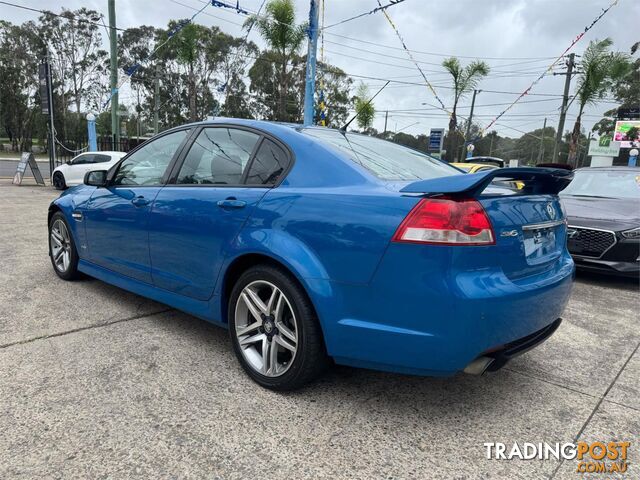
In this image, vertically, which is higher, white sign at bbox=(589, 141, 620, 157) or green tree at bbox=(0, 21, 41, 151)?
green tree at bbox=(0, 21, 41, 151)

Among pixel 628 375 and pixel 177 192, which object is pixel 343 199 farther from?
pixel 628 375

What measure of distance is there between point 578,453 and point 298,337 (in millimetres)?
1389

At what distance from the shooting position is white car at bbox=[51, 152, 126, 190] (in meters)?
15.0

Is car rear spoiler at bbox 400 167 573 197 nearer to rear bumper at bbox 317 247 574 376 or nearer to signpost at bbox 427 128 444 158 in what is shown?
rear bumper at bbox 317 247 574 376

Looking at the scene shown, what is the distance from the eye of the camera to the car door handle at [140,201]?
3234 millimetres

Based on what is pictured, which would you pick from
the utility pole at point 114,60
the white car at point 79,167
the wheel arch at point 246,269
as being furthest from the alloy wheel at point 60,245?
the utility pole at point 114,60

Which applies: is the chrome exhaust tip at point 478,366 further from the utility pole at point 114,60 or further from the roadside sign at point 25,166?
the utility pole at point 114,60

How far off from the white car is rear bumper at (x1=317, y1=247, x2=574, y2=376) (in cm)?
1470

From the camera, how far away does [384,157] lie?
2785mm

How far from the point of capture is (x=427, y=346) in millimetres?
2025

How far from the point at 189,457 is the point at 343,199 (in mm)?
1322

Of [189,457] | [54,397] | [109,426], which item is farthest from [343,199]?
[54,397]

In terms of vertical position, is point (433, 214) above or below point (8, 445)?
above

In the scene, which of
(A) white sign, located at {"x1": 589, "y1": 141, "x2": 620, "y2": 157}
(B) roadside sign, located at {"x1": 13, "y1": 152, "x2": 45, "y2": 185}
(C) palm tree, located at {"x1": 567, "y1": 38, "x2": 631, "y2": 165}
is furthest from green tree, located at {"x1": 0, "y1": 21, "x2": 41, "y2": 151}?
(A) white sign, located at {"x1": 589, "y1": 141, "x2": 620, "y2": 157}
